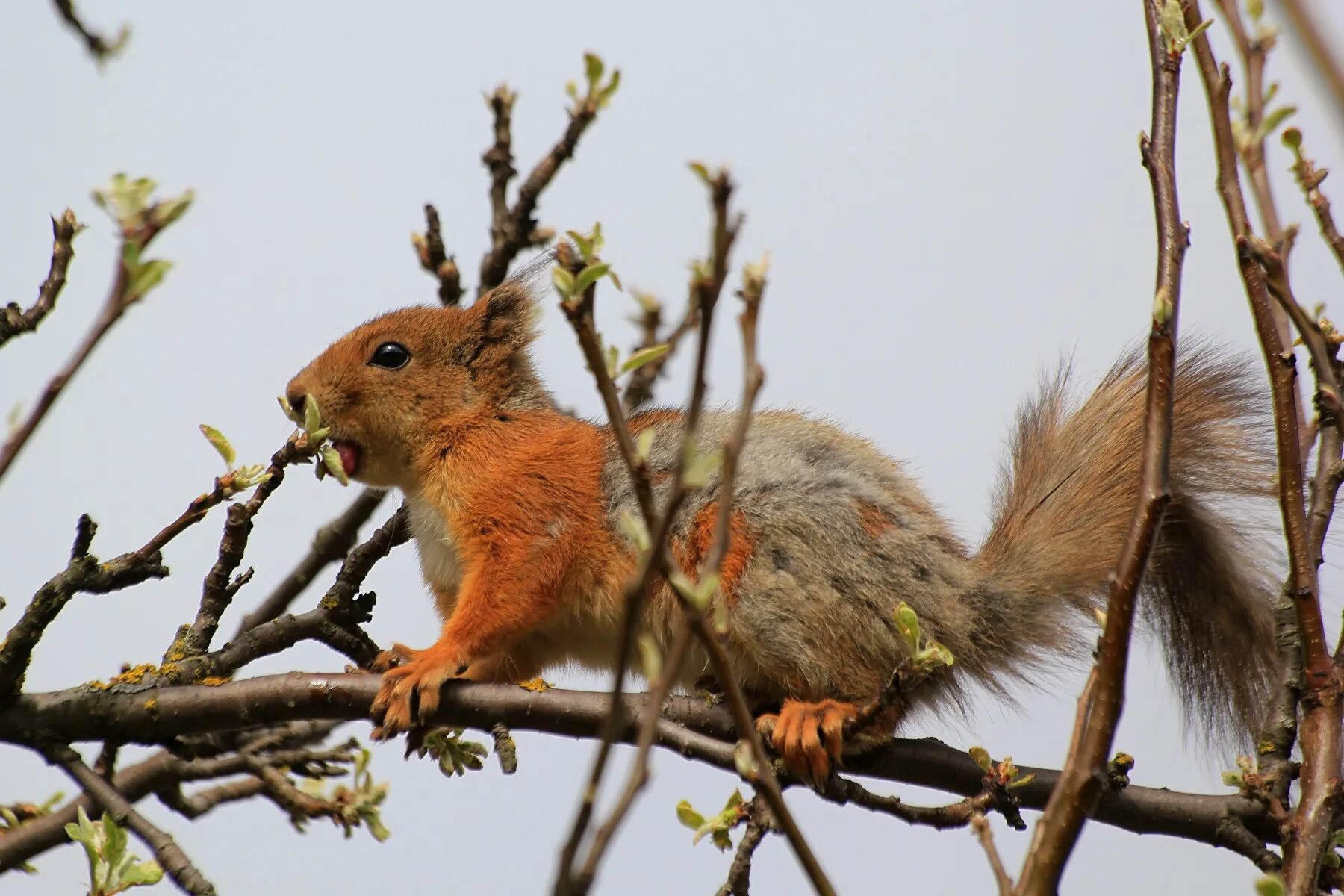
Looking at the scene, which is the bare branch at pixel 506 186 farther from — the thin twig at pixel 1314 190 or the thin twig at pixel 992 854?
the thin twig at pixel 992 854

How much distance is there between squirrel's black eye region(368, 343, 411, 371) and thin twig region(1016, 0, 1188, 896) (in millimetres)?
2033

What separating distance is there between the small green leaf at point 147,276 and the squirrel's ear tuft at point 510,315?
85.2 inches

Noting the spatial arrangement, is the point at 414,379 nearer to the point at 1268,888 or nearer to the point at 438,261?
the point at 438,261

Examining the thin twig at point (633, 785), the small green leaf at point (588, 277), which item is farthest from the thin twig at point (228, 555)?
the thin twig at point (633, 785)

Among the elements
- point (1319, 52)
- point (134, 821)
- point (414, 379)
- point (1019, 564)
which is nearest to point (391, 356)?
point (414, 379)

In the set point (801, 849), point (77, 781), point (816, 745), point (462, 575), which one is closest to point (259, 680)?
point (77, 781)

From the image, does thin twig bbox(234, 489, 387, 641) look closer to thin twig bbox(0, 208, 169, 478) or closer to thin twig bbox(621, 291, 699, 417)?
thin twig bbox(621, 291, 699, 417)

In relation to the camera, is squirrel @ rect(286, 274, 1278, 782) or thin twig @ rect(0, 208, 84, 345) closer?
thin twig @ rect(0, 208, 84, 345)

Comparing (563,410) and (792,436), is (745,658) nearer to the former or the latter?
(792,436)

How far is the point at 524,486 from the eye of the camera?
297 cm

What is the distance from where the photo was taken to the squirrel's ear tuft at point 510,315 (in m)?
3.38

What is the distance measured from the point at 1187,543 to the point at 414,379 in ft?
5.96

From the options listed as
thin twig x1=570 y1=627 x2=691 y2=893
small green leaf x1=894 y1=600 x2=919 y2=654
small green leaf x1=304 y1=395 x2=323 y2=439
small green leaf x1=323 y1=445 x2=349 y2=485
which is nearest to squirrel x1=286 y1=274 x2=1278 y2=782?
small green leaf x1=323 y1=445 x2=349 y2=485

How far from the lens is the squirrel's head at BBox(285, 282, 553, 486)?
10.4ft
